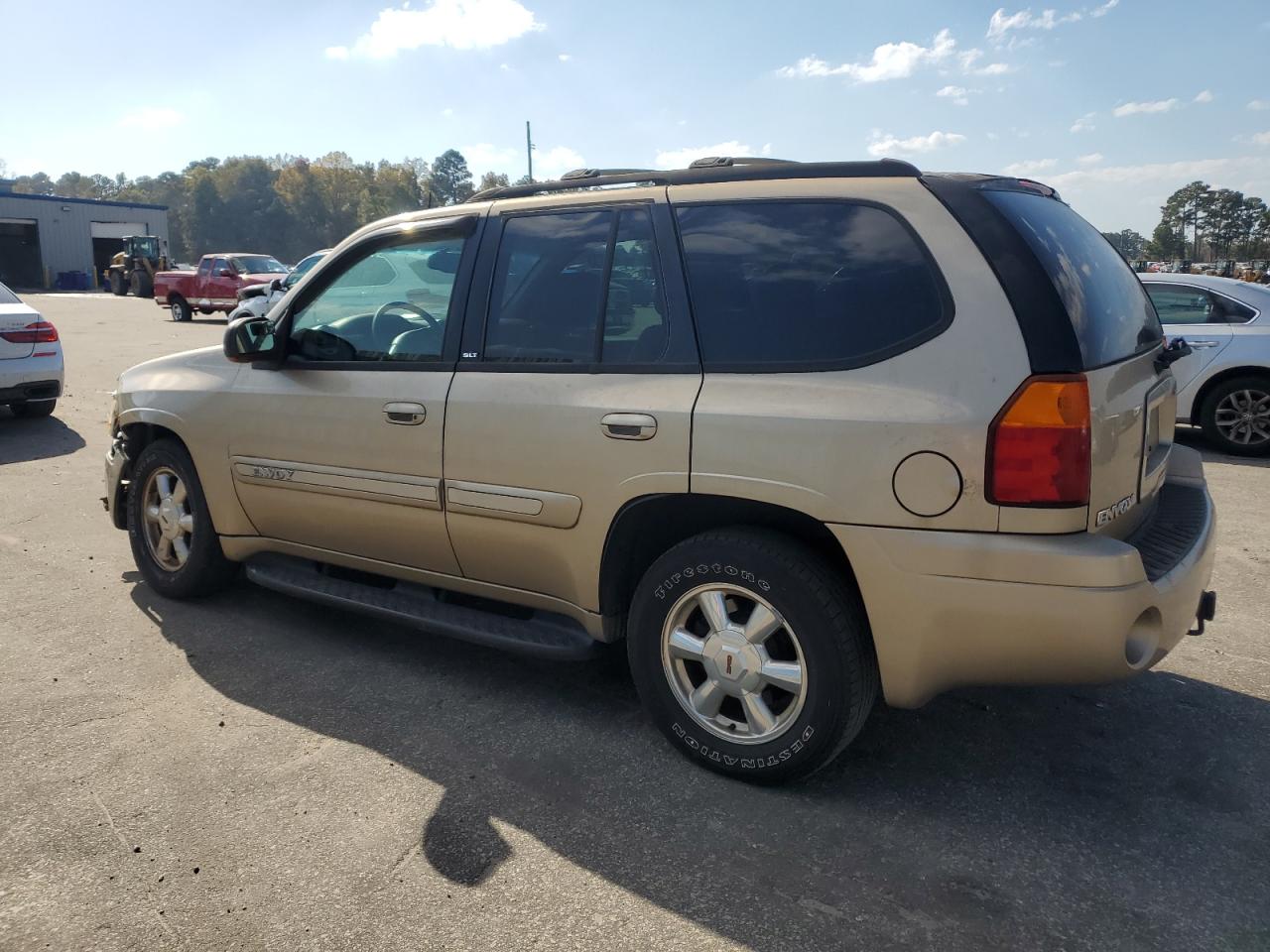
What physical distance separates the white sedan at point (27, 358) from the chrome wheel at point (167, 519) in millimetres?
5806

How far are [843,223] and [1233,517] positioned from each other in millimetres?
4863

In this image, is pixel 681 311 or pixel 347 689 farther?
pixel 347 689

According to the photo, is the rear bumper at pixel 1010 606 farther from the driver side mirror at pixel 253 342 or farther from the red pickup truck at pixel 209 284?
the red pickup truck at pixel 209 284

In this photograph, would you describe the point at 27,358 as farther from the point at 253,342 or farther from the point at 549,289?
the point at 549,289

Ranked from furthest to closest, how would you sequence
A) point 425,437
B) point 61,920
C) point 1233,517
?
1. point 1233,517
2. point 425,437
3. point 61,920

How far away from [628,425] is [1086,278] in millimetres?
1485

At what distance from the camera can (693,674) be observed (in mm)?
3193

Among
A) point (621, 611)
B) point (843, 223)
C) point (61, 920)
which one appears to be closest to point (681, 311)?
point (843, 223)

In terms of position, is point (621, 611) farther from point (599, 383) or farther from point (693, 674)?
point (599, 383)

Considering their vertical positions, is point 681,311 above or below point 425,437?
above

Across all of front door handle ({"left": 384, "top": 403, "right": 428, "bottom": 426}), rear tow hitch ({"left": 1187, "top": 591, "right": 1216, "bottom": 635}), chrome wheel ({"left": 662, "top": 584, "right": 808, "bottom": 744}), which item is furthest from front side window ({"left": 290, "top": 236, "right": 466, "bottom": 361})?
rear tow hitch ({"left": 1187, "top": 591, "right": 1216, "bottom": 635})

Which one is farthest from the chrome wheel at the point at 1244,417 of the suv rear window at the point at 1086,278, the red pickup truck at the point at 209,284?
the red pickup truck at the point at 209,284

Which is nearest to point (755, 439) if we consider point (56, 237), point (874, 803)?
point (874, 803)

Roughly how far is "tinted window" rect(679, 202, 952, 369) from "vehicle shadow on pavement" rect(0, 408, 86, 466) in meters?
7.41
